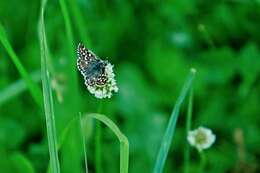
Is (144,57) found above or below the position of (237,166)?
above

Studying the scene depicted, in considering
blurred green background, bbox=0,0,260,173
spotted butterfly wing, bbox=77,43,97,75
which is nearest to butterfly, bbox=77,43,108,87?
spotted butterfly wing, bbox=77,43,97,75

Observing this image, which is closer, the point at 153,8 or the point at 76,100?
the point at 76,100

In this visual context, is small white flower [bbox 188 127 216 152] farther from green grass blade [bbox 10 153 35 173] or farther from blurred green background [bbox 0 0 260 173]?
green grass blade [bbox 10 153 35 173]

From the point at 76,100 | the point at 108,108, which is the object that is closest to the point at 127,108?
the point at 108,108

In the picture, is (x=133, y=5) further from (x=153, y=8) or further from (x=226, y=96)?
(x=226, y=96)

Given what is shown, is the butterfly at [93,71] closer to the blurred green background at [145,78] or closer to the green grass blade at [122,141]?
the green grass blade at [122,141]

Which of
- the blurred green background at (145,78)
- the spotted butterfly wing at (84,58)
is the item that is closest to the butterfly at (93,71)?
the spotted butterfly wing at (84,58)
